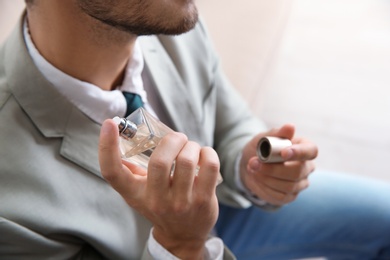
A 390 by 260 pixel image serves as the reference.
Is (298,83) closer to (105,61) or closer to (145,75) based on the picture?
(145,75)

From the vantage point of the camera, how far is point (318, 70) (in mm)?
1667

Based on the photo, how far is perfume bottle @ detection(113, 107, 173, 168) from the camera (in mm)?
509

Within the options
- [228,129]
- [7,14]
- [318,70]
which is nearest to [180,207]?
[228,129]

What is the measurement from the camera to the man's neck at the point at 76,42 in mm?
630

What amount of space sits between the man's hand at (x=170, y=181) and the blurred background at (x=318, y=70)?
878mm

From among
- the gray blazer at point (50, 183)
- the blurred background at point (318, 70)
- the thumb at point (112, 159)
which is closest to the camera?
the thumb at point (112, 159)

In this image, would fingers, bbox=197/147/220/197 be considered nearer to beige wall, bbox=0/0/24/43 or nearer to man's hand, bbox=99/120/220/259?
man's hand, bbox=99/120/220/259

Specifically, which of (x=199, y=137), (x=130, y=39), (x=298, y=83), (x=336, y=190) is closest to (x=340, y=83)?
(x=298, y=83)

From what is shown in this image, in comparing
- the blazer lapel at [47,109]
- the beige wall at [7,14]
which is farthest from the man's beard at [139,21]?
the beige wall at [7,14]

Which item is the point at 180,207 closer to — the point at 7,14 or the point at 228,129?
the point at 228,129

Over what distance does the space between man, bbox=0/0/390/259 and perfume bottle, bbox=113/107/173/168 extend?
19 mm

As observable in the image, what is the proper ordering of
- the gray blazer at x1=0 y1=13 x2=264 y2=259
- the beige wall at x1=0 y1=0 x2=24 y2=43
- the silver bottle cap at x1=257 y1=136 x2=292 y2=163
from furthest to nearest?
1. the beige wall at x1=0 y1=0 x2=24 y2=43
2. the silver bottle cap at x1=257 y1=136 x2=292 y2=163
3. the gray blazer at x1=0 y1=13 x2=264 y2=259

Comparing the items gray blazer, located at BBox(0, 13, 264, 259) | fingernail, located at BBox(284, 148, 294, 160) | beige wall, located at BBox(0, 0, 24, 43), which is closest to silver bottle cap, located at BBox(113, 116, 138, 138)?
gray blazer, located at BBox(0, 13, 264, 259)

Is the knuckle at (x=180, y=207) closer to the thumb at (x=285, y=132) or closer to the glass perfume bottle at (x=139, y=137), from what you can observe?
the glass perfume bottle at (x=139, y=137)
